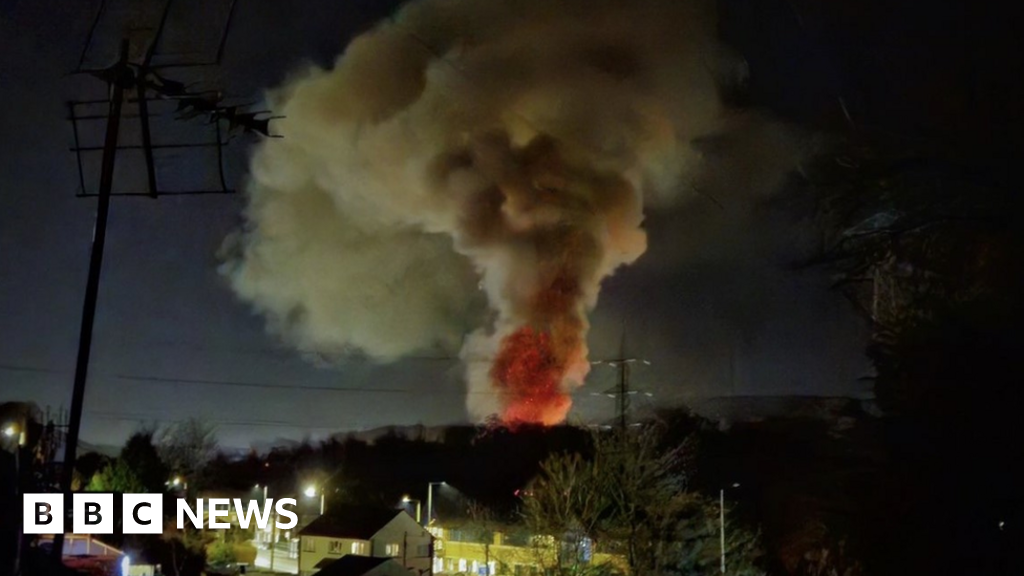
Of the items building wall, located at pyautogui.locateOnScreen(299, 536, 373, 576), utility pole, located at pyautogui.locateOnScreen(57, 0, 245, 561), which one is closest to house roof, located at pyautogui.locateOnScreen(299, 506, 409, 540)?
building wall, located at pyautogui.locateOnScreen(299, 536, 373, 576)

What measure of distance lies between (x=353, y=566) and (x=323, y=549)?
541 cm

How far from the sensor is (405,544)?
67.5 feet

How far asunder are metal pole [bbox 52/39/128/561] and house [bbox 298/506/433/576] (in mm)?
14306

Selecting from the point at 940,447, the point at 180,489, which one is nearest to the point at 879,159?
the point at 940,447

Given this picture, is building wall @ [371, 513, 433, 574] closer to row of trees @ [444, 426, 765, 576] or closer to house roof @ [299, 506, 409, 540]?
house roof @ [299, 506, 409, 540]

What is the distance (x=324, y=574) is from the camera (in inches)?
618

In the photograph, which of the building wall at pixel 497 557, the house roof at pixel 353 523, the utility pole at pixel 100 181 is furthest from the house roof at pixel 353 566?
the utility pole at pixel 100 181

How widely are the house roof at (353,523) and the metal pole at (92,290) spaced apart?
14.5 m

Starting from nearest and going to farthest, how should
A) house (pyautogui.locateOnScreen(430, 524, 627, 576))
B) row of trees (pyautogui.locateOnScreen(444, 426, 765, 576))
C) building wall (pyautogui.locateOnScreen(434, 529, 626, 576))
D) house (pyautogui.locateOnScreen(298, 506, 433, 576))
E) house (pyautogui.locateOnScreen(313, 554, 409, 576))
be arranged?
row of trees (pyautogui.locateOnScreen(444, 426, 765, 576)), house (pyautogui.locateOnScreen(430, 524, 627, 576)), building wall (pyautogui.locateOnScreen(434, 529, 626, 576)), house (pyautogui.locateOnScreen(313, 554, 409, 576)), house (pyautogui.locateOnScreen(298, 506, 433, 576))

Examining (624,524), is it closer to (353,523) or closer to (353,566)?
(353,566)

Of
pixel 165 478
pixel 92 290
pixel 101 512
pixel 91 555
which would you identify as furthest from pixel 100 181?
pixel 165 478

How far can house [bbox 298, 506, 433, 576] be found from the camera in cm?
2030

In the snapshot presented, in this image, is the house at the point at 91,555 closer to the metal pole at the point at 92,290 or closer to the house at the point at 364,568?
the house at the point at 364,568

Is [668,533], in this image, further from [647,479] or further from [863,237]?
[863,237]
